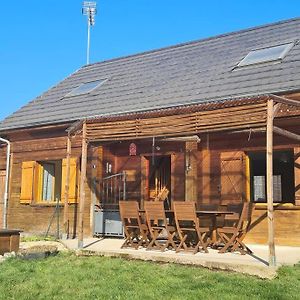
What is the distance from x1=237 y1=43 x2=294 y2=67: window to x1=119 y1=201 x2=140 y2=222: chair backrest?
526 centimetres

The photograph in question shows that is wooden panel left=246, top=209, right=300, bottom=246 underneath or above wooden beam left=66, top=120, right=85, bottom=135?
underneath

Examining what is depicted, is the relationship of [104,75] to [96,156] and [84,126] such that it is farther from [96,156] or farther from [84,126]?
[84,126]

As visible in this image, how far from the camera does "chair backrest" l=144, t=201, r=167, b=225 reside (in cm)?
851

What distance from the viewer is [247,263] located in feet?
22.2

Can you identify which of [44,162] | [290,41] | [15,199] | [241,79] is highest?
[290,41]

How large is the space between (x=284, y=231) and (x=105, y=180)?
16.4 feet

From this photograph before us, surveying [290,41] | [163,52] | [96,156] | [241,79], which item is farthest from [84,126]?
[163,52]

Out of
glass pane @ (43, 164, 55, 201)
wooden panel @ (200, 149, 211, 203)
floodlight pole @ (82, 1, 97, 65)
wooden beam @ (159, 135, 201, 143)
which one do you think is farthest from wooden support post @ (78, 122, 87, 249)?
floodlight pole @ (82, 1, 97, 65)

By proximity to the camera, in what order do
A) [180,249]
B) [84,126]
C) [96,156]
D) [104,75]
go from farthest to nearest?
[104,75], [96,156], [84,126], [180,249]

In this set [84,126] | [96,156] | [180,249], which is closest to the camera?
[180,249]

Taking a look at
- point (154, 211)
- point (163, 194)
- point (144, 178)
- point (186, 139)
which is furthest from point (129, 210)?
point (163, 194)

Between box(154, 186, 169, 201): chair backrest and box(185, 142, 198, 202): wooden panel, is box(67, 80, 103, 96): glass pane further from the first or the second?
box(185, 142, 198, 202): wooden panel

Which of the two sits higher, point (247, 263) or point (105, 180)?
point (105, 180)

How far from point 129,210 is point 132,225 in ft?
1.24
